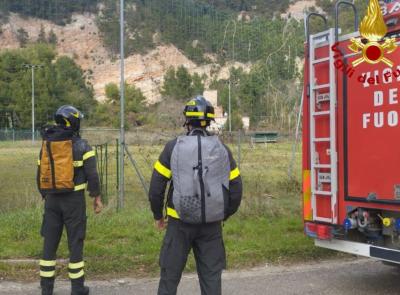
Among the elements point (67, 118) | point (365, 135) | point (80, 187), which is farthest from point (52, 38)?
point (365, 135)

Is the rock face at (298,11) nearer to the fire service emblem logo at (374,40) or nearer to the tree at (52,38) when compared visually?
the fire service emblem logo at (374,40)

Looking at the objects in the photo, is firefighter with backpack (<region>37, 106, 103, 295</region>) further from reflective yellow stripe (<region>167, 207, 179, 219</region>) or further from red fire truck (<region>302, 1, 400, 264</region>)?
red fire truck (<region>302, 1, 400, 264</region>)

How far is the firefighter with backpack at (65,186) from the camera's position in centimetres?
518

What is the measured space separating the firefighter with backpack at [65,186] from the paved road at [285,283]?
514 mm

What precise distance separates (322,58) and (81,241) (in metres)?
3.27

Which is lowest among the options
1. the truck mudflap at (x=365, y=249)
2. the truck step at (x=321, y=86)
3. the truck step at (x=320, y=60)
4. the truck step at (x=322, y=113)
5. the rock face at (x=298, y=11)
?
the truck mudflap at (x=365, y=249)

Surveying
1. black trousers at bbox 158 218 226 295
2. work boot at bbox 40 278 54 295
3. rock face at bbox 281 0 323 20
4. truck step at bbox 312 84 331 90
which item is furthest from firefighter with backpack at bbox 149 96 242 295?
rock face at bbox 281 0 323 20

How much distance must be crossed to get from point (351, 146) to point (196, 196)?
222cm

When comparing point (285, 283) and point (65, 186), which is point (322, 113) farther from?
point (65, 186)

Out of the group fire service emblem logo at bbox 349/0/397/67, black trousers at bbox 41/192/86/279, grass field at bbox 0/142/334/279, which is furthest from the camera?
grass field at bbox 0/142/334/279

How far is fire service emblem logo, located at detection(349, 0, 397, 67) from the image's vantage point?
16.8 ft

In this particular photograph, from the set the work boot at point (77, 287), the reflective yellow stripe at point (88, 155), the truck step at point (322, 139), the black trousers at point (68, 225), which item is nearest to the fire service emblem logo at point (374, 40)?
the truck step at point (322, 139)

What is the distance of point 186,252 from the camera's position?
425 centimetres

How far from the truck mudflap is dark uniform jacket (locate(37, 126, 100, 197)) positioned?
2.61m
